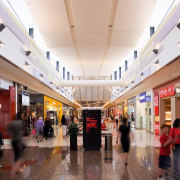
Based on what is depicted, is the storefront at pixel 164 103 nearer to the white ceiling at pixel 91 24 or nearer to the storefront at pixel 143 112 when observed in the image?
the storefront at pixel 143 112

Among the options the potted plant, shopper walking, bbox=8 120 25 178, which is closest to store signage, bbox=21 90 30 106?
the potted plant

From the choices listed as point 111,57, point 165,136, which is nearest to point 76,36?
point 111,57

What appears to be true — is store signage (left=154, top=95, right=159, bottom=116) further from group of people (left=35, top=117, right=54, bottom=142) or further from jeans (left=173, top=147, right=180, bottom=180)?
jeans (left=173, top=147, right=180, bottom=180)

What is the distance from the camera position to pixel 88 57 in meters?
22.8

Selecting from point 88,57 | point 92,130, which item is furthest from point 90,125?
point 88,57

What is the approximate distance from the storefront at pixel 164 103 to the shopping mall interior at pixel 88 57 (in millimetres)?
54

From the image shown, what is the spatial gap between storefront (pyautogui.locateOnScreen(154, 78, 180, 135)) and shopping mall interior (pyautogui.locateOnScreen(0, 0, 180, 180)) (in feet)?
0.18

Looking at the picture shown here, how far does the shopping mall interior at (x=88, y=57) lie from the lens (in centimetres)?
663

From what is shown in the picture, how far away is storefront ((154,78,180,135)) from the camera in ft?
43.8

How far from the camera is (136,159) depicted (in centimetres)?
843

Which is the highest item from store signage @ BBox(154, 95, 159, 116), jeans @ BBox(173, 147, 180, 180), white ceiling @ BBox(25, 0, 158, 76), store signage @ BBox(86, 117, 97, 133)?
white ceiling @ BBox(25, 0, 158, 76)

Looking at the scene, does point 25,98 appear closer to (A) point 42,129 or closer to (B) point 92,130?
(A) point 42,129

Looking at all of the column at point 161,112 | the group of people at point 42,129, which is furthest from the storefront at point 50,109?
the column at point 161,112

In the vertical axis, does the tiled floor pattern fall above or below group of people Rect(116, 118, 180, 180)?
below
